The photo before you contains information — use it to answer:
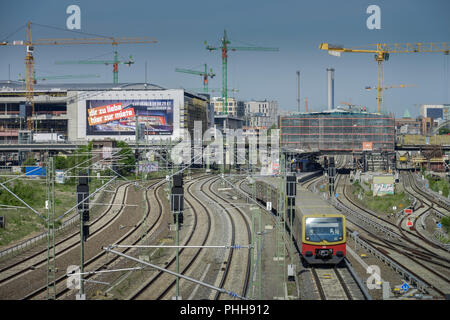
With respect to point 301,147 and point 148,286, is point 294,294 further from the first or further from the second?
point 301,147

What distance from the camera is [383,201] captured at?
2311 inches

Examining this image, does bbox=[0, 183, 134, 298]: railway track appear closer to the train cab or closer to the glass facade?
the train cab

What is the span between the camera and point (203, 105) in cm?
→ 13612

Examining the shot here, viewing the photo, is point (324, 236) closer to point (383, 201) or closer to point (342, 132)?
point (383, 201)

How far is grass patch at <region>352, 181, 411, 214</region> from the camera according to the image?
5458 cm

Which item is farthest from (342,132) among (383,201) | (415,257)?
(415,257)

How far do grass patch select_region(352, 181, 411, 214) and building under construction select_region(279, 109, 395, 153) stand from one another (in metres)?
46.4

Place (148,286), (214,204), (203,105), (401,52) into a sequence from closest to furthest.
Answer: (148,286) < (214,204) < (401,52) < (203,105)

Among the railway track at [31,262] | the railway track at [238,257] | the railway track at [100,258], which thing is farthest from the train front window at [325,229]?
the railway track at [31,262]

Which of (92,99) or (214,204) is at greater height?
(92,99)

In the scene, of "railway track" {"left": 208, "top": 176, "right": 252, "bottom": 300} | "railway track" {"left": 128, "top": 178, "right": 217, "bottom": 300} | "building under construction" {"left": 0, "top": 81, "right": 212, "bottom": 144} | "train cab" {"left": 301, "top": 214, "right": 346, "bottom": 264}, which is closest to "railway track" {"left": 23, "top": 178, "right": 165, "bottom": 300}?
"railway track" {"left": 128, "top": 178, "right": 217, "bottom": 300}

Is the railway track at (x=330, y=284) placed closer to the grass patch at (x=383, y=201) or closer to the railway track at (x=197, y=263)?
the railway track at (x=197, y=263)
